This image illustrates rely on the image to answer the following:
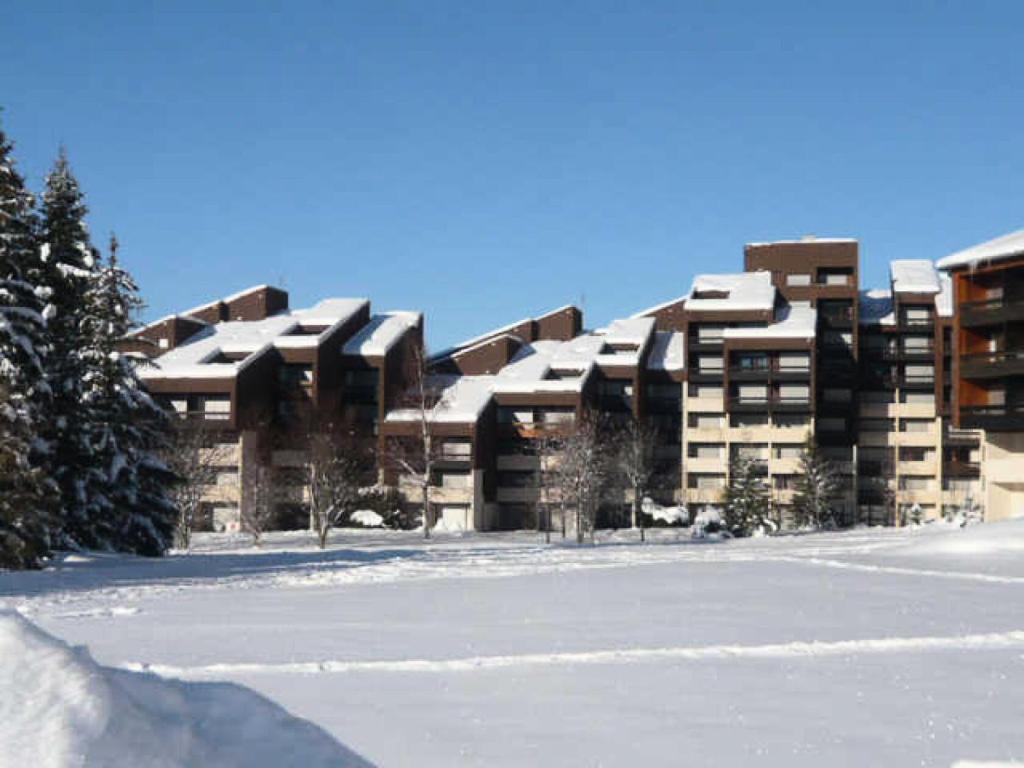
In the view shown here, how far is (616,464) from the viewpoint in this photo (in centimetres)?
6444

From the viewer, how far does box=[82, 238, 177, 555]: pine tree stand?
31.1 m

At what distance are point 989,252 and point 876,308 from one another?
37.5 metres

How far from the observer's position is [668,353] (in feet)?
253

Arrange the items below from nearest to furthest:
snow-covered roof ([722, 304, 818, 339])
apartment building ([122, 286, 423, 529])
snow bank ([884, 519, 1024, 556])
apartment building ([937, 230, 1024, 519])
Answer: snow bank ([884, 519, 1024, 556]) < apartment building ([937, 230, 1024, 519]) < apartment building ([122, 286, 423, 529]) < snow-covered roof ([722, 304, 818, 339])

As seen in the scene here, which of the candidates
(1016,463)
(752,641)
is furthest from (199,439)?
(752,641)

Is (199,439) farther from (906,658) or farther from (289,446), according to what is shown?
(906,658)

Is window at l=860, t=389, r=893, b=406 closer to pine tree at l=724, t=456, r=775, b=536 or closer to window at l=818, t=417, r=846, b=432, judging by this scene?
window at l=818, t=417, r=846, b=432

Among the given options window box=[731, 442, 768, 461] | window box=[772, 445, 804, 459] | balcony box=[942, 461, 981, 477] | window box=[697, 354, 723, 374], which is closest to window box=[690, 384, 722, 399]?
window box=[697, 354, 723, 374]

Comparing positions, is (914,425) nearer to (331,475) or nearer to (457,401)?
(457,401)

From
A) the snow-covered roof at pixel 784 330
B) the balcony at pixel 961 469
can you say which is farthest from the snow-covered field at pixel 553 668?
the balcony at pixel 961 469

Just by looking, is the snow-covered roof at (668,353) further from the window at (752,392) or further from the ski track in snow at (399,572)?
the ski track in snow at (399,572)

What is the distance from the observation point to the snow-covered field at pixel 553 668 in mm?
7453

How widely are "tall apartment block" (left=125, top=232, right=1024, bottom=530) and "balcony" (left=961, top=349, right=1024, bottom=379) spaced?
2325 centimetres

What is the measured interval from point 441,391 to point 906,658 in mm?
58567
